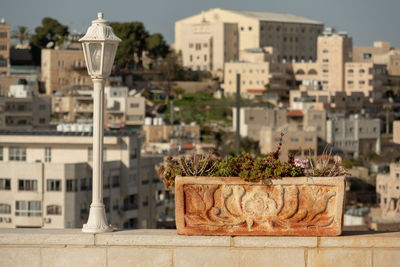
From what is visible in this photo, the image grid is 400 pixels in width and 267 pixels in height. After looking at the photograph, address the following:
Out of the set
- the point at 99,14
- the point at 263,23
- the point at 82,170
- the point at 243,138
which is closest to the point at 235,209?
the point at 99,14

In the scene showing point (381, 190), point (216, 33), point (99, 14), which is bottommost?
point (381, 190)

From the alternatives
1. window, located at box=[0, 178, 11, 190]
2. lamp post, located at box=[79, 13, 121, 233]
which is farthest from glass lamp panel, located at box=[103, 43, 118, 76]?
window, located at box=[0, 178, 11, 190]

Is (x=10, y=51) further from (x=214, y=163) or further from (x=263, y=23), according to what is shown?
(x=214, y=163)

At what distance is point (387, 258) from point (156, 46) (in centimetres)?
9348

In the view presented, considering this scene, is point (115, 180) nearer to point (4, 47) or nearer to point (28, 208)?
point (28, 208)

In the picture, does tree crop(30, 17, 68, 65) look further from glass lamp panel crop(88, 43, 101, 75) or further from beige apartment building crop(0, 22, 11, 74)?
glass lamp panel crop(88, 43, 101, 75)

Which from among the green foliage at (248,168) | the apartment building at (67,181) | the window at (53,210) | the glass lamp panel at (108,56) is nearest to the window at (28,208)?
the apartment building at (67,181)

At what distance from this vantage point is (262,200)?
8422 millimetres

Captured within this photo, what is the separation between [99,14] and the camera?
894cm

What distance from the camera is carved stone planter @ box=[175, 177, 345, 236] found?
8.38 meters

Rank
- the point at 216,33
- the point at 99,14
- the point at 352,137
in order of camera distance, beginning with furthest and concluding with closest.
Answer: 1. the point at 216,33
2. the point at 352,137
3. the point at 99,14

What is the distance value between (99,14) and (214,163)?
4.42ft

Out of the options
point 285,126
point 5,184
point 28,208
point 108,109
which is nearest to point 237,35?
point 108,109

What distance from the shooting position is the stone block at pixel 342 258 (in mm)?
8273
